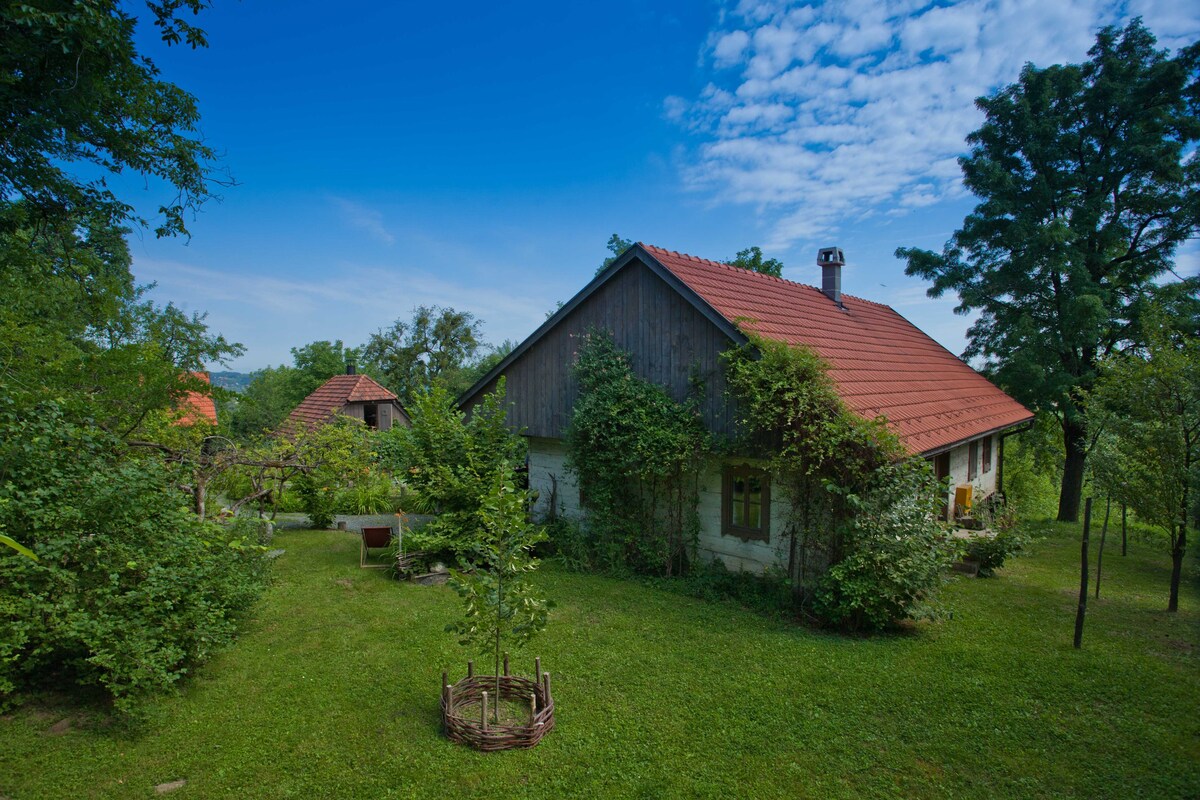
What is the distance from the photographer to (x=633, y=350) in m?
10.8

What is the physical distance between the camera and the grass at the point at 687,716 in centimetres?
466

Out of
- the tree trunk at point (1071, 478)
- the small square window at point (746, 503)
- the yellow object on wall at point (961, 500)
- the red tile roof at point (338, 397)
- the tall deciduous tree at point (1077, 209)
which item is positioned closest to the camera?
the small square window at point (746, 503)

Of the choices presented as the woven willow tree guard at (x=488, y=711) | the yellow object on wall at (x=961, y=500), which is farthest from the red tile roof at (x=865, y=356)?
the woven willow tree guard at (x=488, y=711)

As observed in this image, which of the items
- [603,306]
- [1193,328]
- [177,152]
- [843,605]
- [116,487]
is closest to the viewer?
[116,487]

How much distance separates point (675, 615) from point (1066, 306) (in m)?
13.3

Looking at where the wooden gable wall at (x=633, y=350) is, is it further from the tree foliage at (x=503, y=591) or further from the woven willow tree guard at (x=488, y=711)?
the woven willow tree guard at (x=488, y=711)

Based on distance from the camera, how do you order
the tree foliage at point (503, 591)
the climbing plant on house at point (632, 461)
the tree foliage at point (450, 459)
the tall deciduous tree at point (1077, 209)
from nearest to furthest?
1. the tree foliage at point (503, 591)
2. the climbing plant on house at point (632, 461)
3. the tree foliage at point (450, 459)
4. the tall deciduous tree at point (1077, 209)

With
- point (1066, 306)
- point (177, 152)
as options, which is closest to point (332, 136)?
point (177, 152)

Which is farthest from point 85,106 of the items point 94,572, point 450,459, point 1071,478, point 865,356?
point 1071,478

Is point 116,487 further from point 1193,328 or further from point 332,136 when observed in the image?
point 1193,328

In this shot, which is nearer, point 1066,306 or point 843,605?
point 843,605

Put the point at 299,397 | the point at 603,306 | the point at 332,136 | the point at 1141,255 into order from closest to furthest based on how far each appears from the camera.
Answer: the point at 603,306
the point at 332,136
the point at 1141,255
the point at 299,397

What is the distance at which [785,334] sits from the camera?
10.2 metres

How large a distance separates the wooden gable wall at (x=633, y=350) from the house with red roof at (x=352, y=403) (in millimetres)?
12452
